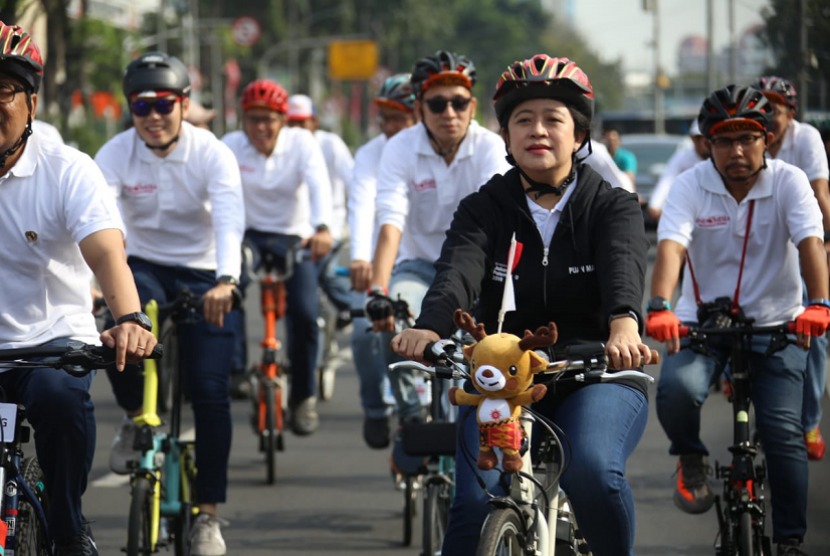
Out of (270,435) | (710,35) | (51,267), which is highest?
(710,35)

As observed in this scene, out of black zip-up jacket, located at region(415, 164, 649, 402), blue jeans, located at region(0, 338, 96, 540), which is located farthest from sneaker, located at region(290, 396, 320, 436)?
black zip-up jacket, located at region(415, 164, 649, 402)

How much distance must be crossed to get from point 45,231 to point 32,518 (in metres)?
0.93

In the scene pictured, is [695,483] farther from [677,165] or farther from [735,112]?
[677,165]

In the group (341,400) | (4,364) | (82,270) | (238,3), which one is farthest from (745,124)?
(238,3)

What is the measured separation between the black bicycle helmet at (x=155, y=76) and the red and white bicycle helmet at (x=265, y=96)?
261 cm

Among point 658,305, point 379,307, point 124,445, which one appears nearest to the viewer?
point 658,305

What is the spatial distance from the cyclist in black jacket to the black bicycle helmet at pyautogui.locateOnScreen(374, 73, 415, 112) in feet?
14.4

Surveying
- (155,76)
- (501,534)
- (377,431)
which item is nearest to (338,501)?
(377,431)

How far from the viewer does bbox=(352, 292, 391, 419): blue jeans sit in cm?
758

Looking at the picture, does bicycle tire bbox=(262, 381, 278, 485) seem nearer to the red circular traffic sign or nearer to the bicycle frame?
the bicycle frame

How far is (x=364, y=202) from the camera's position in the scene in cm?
805

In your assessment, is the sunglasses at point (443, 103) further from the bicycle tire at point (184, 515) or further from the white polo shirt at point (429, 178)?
the bicycle tire at point (184, 515)

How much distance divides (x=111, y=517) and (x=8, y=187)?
3056 millimetres

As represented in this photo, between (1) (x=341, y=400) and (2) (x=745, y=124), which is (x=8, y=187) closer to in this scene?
(2) (x=745, y=124)
